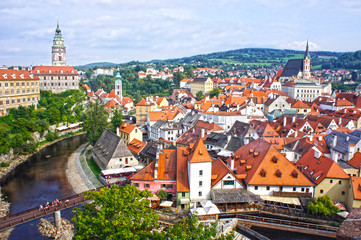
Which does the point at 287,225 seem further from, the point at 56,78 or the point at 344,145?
the point at 56,78

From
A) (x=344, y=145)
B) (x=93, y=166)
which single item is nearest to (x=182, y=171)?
(x=93, y=166)

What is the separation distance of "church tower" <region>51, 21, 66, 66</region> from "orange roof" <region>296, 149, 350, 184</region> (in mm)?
108476

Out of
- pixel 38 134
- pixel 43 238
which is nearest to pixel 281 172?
pixel 43 238

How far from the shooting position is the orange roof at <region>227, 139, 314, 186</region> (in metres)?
34.9

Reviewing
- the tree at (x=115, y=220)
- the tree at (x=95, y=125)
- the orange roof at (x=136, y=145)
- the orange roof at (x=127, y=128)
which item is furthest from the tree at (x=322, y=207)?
the tree at (x=95, y=125)

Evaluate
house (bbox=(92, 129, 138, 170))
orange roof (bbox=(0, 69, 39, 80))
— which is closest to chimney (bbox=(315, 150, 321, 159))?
house (bbox=(92, 129, 138, 170))

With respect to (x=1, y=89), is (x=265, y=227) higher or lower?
lower

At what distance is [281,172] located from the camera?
3550 centimetres

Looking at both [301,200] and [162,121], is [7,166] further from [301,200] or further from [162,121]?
[301,200]

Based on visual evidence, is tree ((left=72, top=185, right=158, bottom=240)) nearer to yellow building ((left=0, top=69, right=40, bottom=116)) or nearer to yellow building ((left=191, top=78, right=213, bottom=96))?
yellow building ((left=0, top=69, right=40, bottom=116))

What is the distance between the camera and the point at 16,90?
76250mm

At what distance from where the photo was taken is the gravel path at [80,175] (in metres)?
43.7

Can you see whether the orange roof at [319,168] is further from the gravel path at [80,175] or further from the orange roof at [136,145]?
the gravel path at [80,175]

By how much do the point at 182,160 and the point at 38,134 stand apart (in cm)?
4669
